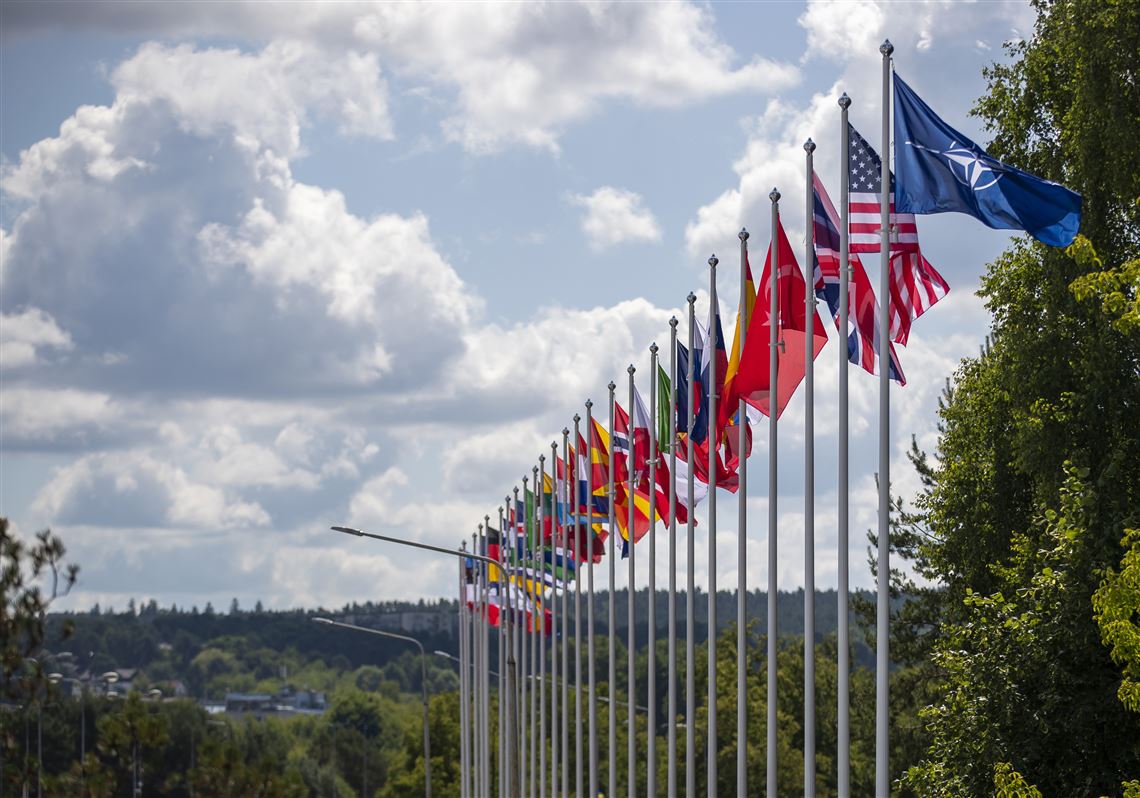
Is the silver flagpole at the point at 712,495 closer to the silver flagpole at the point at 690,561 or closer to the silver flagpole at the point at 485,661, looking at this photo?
the silver flagpole at the point at 690,561

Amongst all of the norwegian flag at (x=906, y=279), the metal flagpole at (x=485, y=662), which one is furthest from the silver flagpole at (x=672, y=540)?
the metal flagpole at (x=485, y=662)

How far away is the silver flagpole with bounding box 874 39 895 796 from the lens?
78.9 ft

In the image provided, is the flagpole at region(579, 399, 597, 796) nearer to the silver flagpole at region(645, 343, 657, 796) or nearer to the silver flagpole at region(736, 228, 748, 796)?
the silver flagpole at region(645, 343, 657, 796)

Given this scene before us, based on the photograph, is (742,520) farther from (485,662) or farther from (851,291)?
(485,662)

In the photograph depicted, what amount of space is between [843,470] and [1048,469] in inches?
454

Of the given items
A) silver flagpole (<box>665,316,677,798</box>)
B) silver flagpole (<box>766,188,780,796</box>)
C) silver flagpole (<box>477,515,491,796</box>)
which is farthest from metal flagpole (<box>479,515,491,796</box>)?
silver flagpole (<box>766,188,780,796</box>)

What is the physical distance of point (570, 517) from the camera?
4734 centimetres

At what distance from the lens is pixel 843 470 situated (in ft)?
85.0

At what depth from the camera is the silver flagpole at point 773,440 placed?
2886cm

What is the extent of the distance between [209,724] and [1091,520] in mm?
150320

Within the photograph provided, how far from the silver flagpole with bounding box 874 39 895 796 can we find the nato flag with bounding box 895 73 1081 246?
32 cm

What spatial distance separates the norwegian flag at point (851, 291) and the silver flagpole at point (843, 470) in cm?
39

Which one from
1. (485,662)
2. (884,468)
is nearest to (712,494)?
(884,468)

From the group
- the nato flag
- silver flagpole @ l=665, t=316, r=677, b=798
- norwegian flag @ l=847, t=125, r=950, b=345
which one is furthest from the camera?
silver flagpole @ l=665, t=316, r=677, b=798
